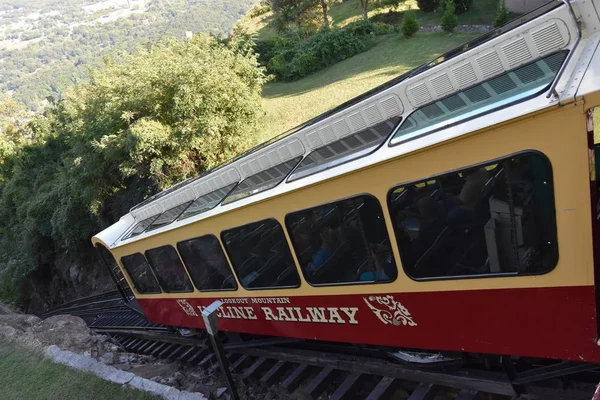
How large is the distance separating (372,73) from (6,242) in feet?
73.4

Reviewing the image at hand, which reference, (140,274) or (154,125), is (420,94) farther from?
(154,125)

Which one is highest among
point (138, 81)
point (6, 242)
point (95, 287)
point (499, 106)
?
point (138, 81)

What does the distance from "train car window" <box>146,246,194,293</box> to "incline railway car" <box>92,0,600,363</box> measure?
1.28 m

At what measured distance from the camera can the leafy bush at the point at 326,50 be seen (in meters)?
25.6

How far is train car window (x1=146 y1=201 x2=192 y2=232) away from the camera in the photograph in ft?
22.4

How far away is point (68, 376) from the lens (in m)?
7.06

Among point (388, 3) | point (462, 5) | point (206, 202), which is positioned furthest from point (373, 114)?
point (388, 3)

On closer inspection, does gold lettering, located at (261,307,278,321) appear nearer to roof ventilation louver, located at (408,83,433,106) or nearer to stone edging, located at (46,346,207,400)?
stone edging, located at (46,346,207,400)

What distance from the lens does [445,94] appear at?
4094 mm

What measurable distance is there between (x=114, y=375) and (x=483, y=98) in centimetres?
656

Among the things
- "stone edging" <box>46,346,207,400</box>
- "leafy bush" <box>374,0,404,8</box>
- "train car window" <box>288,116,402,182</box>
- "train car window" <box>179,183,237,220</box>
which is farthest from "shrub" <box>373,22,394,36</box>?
"stone edging" <box>46,346,207,400</box>

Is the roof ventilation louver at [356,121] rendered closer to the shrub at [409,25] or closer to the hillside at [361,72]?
the hillside at [361,72]

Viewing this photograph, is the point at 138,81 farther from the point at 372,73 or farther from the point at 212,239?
the point at 372,73

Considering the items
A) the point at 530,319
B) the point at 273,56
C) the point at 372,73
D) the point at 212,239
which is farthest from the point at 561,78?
the point at 273,56
